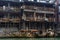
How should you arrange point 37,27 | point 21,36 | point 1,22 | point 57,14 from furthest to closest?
point 57,14
point 37,27
point 1,22
point 21,36

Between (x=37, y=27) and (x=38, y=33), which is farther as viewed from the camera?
(x=37, y=27)

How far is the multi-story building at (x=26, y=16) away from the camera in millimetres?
37188

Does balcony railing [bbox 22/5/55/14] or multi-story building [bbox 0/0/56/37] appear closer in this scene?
multi-story building [bbox 0/0/56/37]

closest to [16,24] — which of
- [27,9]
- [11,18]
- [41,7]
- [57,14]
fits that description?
[11,18]

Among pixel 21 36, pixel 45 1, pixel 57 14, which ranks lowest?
pixel 21 36

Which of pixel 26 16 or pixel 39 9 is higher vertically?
Result: pixel 39 9

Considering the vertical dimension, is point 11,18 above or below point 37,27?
above

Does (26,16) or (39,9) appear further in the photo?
(39,9)

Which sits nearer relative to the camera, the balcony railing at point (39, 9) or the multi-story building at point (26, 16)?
the multi-story building at point (26, 16)

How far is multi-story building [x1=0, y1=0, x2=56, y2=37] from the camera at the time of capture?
37188mm

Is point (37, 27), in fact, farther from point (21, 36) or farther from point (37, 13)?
point (21, 36)

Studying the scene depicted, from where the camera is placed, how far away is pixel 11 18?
3778 centimetres

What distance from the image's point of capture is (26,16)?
38719 millimetres

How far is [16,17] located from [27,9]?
3.20 meters
